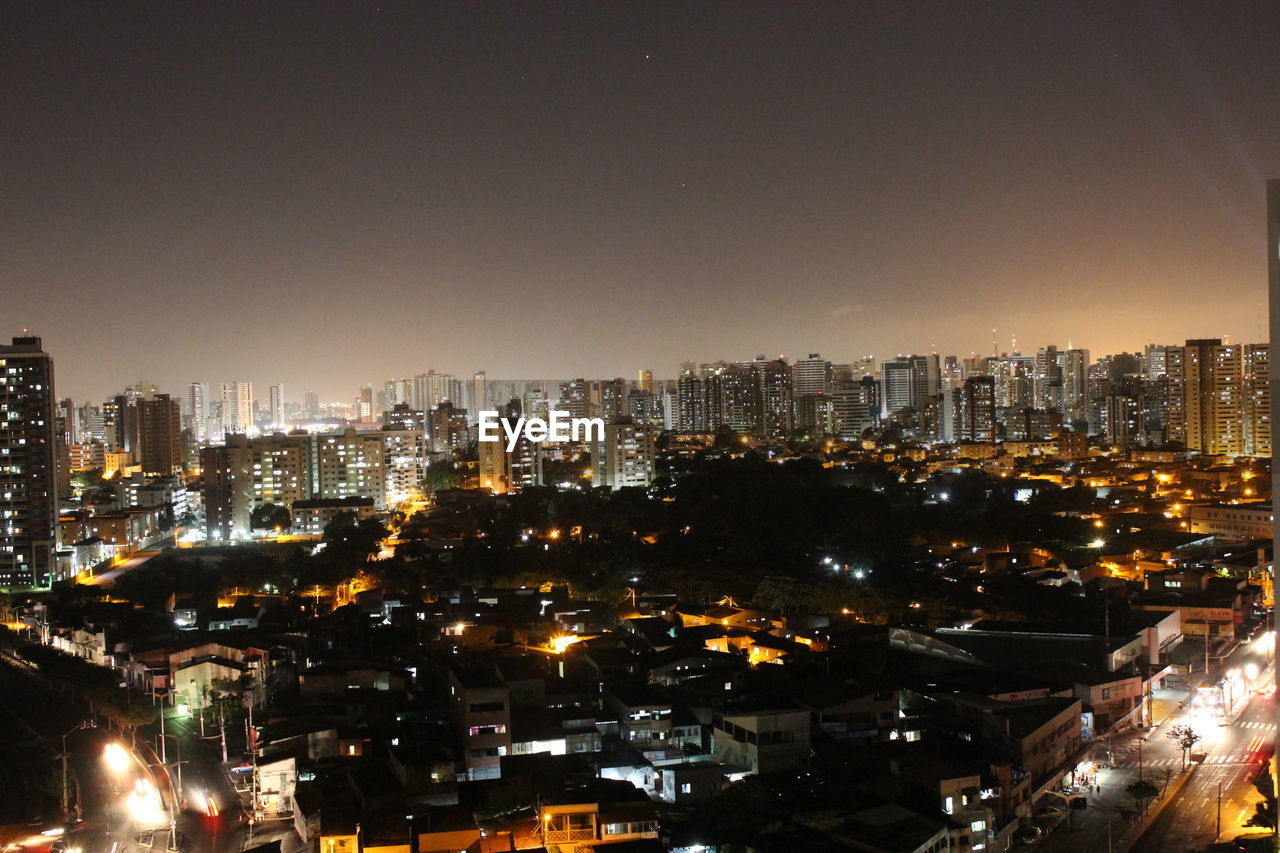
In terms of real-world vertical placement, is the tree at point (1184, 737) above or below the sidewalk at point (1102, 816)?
above

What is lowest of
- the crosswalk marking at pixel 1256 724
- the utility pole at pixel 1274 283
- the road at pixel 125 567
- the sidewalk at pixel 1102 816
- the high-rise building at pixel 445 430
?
the sidewalk at pixel 1102 816

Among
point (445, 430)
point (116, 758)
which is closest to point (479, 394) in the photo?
point (445, 430)

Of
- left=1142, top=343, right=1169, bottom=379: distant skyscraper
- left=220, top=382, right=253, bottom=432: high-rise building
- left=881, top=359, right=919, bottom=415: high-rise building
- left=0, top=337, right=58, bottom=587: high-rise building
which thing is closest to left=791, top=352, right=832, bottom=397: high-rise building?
left=881, top=359, right=919, bottom=415: high-rise building

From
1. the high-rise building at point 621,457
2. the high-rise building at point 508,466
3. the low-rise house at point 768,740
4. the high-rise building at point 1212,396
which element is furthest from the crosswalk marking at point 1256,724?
the high-rise building at point 1212,396

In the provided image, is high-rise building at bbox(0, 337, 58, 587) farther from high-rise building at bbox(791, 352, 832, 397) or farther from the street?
high-rise building at bbox(791, 352, 832, 397)

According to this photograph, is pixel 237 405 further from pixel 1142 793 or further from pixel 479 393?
pixel 1142 793

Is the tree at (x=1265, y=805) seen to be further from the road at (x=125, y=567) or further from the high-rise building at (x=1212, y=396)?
the high-rise building at (x=1212, y=396)
